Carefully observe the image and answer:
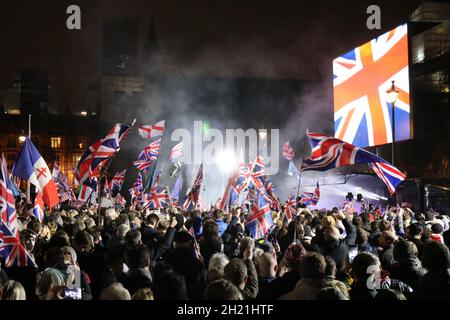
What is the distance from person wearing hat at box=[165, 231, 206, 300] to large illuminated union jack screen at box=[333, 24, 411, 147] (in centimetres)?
1515

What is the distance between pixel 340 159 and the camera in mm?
9406

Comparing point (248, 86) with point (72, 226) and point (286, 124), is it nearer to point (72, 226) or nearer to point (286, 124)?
point (286, 124)

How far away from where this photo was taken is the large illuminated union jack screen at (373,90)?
19.8 meters

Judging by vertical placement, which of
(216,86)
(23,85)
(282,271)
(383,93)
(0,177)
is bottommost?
(282,271)

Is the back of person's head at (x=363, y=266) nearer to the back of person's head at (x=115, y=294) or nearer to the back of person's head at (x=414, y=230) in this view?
the back of person's head at (x=115, y=294)

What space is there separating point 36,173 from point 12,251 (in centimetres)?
415

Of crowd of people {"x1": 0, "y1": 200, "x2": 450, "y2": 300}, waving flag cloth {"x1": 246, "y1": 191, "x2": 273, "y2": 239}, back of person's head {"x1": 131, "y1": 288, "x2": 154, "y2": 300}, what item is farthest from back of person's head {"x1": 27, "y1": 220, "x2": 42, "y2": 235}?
back of person's head {"x1": 131, "y1": 288, "x2": 154, "y2": 300}

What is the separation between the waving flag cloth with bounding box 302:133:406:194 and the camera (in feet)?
30.5

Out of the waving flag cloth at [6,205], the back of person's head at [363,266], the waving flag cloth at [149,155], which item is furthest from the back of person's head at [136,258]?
the waving flag cloth at [149,155]

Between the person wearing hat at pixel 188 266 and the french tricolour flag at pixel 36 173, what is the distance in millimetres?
4196

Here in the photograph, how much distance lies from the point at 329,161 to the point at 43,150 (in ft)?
232
